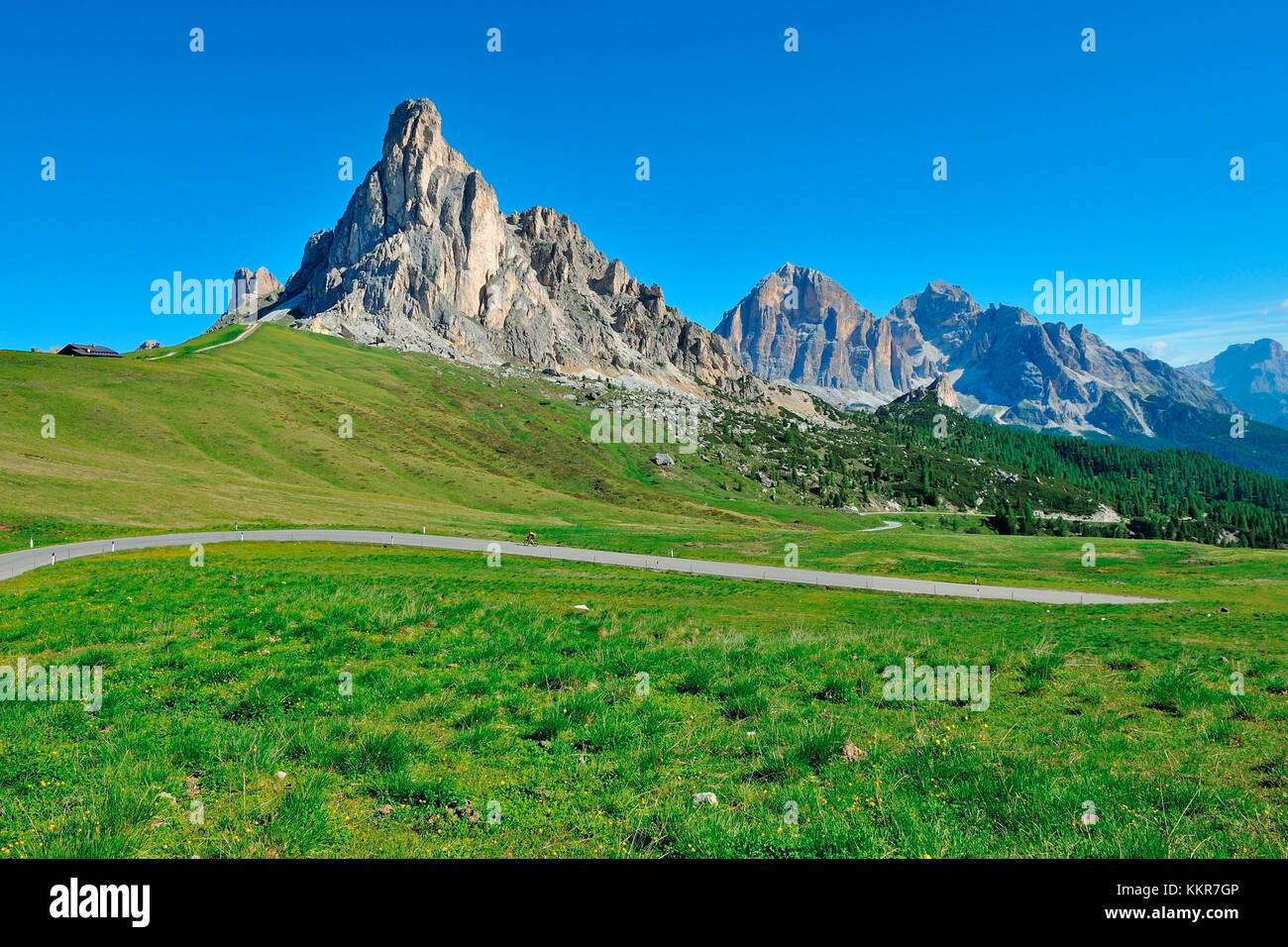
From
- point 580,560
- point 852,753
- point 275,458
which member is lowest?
point 580,560

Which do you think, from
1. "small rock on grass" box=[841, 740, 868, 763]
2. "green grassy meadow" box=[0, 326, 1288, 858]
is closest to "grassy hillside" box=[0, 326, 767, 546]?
"green grassy meadow" box=[0, 326, 1288, 858]

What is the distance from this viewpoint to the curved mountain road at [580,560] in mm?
41688

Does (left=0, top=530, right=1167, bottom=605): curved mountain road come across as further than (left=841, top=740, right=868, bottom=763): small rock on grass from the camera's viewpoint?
Yes

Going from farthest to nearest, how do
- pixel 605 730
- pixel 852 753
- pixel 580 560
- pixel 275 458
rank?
pixel 275 458 → pixel 580 560 → pixel 605 730 → pixel 852 753

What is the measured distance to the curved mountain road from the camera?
1641 inches

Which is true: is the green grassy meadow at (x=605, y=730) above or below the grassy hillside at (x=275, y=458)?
below

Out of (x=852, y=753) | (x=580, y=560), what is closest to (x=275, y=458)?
(x=580, y=560)

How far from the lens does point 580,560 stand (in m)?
52.3

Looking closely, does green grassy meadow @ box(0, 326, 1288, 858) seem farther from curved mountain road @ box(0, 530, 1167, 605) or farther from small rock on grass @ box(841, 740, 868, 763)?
curved mountain road @ box(0, 530, 1167, 605)

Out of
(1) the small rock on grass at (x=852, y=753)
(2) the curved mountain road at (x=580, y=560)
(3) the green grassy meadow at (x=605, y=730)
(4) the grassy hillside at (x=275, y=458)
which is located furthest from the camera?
(4) the grassy hillside at (x=275, y=458)

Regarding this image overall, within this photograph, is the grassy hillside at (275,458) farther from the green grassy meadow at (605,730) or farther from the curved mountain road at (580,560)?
the green grassy meadow at (605,730)

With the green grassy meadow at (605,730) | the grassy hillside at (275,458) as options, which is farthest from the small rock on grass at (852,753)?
the grassy hillside at (275,458)

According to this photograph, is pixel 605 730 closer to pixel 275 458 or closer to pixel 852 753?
pixel 852 753
